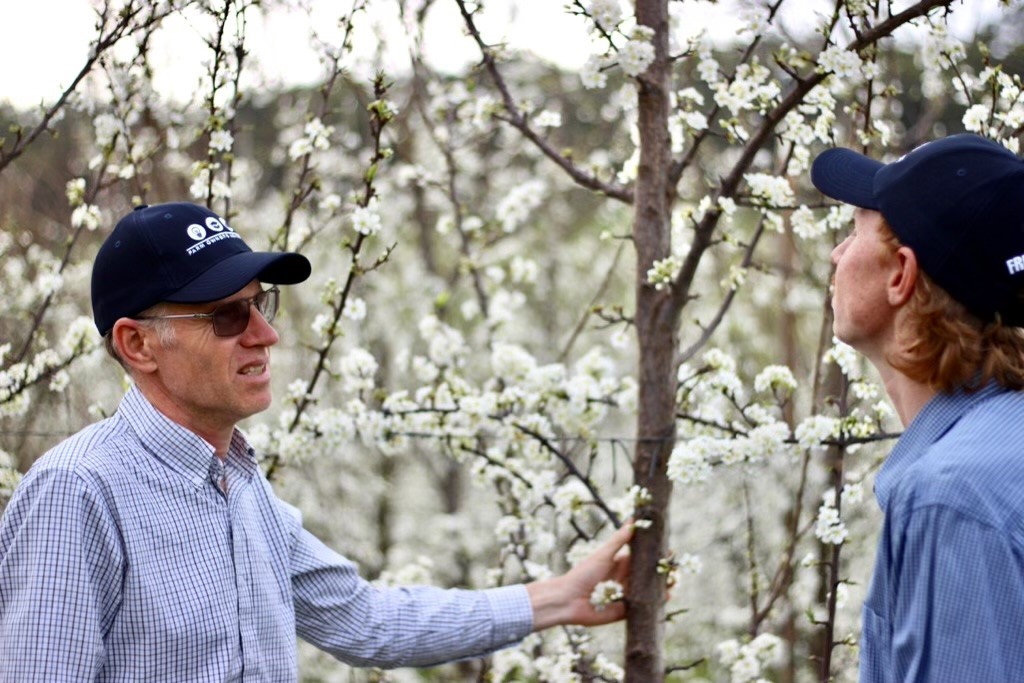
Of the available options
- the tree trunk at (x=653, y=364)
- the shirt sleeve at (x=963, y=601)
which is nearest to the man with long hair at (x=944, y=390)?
the shirt sleeve at (x=963, y=601)

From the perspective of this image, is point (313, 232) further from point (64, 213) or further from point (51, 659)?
point (64, 213)

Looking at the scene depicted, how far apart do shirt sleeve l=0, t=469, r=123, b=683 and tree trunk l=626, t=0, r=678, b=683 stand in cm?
129

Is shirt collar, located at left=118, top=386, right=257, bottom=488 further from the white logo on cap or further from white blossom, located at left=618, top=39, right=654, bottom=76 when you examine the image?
white blossom, located at left=618, top=39, right=654, bottom=76

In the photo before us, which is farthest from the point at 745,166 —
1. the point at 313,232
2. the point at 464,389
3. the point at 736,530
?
the point at 736,530

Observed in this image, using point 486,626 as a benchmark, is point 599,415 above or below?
above

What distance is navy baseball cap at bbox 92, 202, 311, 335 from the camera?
2.16 meters

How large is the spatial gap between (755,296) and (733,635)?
227 centimetres

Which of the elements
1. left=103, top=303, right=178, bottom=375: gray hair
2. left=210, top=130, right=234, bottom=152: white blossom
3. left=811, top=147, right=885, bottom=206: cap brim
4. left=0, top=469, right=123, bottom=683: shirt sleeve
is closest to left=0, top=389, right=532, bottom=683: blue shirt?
left=0, top=469, right=123, bottom=683: shirt sleeve

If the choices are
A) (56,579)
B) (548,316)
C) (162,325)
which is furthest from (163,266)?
(548,316)

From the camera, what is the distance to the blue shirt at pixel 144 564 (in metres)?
1.87

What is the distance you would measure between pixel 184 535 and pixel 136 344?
0.39m

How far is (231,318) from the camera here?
7.33 feet

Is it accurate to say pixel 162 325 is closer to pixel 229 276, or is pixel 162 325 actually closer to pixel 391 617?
pixel 229 276

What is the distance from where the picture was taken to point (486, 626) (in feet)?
8.68
